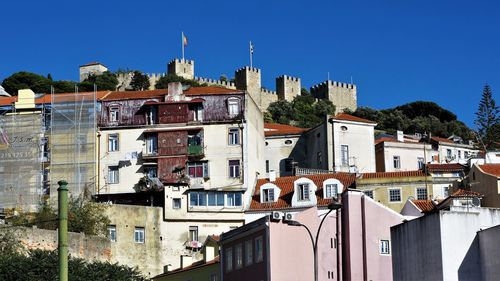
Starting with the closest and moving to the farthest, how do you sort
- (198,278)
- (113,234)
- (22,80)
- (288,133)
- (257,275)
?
(257,275) < (198,278) < (113,234) < (288,133) < (22,80)

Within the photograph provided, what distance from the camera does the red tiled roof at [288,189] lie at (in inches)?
2889

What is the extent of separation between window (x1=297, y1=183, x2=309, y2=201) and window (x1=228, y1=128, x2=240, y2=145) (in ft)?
21.6

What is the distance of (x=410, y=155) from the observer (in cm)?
9331

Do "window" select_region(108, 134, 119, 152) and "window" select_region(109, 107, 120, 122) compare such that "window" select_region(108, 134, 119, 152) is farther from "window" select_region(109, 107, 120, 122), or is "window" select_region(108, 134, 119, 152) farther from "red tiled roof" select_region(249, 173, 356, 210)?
"red tiled roof" select_region(249, 173, 356, 210)

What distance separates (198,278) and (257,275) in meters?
8.55

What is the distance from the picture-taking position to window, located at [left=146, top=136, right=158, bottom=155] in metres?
79.1

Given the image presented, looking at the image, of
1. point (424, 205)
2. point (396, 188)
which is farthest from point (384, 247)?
point (396, 188)

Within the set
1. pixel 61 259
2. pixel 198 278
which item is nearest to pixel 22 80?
pixel 198 278

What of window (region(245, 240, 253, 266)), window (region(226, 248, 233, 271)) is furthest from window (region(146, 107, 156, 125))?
window (region(245, 240, 253, 266))

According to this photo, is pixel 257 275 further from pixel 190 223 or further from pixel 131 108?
pixel 131 108

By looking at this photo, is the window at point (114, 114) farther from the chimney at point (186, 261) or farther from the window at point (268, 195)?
the chimney at point (186, 261)

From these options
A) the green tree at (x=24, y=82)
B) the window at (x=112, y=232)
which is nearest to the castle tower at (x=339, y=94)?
the green tree at (x=24, y=82)

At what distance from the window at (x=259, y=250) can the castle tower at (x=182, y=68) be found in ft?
332

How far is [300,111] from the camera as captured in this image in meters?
150
